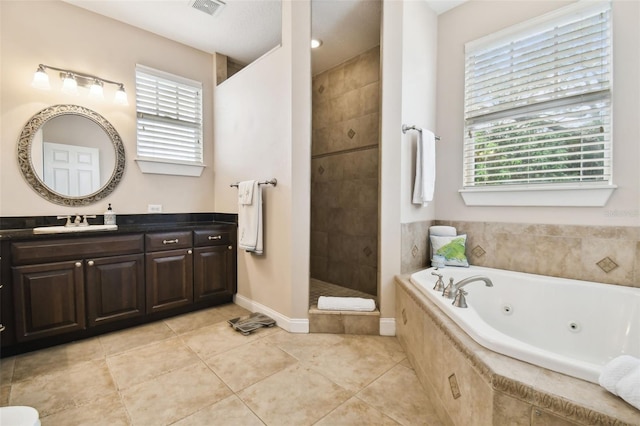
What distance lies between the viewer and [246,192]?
100 inches

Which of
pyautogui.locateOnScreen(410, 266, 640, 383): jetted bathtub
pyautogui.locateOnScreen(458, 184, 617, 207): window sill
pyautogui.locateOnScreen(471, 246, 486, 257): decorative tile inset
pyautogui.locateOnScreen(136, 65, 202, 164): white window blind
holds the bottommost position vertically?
pyautogui.locateOnScreen(410, 266, 640, 383): jetted bathtub

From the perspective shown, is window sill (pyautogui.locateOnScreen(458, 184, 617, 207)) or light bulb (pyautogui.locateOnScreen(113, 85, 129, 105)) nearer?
window sill (pyautogui.locateOnScreen(458, 184, 617, 207))

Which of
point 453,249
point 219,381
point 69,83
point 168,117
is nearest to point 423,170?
point 453,249

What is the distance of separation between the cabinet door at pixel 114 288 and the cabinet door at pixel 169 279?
0.07 m

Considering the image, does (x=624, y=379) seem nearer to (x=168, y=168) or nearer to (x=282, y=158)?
(x=282, y=158)

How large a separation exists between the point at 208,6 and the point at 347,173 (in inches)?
79.4

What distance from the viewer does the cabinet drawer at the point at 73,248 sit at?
6.20ft

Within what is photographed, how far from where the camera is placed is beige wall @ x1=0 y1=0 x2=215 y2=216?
2.19 meters

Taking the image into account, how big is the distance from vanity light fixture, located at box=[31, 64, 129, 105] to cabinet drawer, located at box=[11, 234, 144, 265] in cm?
125

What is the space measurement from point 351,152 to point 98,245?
2481 millimetres

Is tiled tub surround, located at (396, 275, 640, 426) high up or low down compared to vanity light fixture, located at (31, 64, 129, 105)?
down

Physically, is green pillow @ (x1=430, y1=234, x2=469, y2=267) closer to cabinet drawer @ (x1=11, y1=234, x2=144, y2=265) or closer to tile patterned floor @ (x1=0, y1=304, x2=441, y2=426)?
tile patterned floor @ (x1=0, y1=304, x2=441, y2=426)

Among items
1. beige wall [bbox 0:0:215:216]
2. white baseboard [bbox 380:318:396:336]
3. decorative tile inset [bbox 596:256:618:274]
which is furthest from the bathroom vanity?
decorative tile inset [bbox 596:256:618:274]

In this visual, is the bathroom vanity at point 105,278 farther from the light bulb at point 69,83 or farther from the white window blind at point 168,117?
the light bulb at point 69,83
